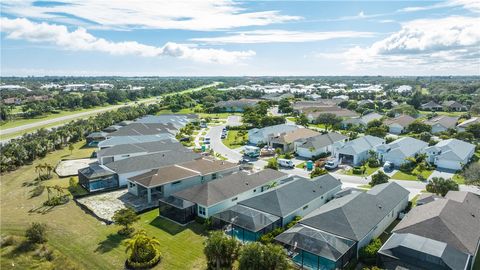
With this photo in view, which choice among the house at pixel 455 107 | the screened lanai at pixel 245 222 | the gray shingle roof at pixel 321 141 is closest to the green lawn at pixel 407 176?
the gray shingle roof at pixel 321 141

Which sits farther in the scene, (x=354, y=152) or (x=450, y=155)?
(x=354, y=152)

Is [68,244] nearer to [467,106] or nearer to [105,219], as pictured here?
[105,219]

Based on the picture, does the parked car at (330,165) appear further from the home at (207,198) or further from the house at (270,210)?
the home at (207,198)

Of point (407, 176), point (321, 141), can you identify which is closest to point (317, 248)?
point (407, 176)

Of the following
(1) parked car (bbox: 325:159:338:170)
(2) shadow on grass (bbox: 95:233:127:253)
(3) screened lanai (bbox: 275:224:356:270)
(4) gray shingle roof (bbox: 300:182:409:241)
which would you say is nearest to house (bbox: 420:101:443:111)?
(1) parked car (bbox: 325:159:338:170)

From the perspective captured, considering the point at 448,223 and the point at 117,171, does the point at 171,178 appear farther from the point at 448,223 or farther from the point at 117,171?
the point at 448,223

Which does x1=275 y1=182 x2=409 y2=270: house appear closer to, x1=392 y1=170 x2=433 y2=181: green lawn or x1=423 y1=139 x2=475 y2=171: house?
x1=392 y1=170 x2=433 y2=181: green lawn
